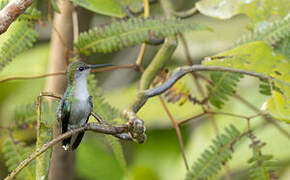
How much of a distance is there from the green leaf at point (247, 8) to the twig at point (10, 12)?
2.46ft

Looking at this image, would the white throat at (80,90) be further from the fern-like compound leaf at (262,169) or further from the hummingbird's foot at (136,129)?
the fern-like compound leaf at (262,169)

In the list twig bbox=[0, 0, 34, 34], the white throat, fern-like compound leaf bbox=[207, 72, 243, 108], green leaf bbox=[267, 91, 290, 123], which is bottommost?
green leaf bbox=[267, 91, 290, 123]

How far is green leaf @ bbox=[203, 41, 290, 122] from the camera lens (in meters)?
1.08

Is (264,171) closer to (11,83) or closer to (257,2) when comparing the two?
(257,2)

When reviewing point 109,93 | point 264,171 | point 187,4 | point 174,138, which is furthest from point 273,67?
point 187,4

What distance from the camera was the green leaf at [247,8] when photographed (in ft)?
4.49

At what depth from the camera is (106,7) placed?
1.27 m

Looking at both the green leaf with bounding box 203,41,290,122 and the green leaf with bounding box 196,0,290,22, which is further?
the green leaf with bounding box 196,0,290,22

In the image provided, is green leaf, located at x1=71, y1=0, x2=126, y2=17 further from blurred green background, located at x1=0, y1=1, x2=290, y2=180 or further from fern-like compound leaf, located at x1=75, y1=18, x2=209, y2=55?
blurred green background, located at x1=0, y1=1, x2=290, y2=180

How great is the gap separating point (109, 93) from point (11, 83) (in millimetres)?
494

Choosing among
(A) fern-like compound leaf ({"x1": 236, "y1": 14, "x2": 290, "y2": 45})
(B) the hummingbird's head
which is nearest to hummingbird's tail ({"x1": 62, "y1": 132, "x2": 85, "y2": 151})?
(B) the hummingbird's head

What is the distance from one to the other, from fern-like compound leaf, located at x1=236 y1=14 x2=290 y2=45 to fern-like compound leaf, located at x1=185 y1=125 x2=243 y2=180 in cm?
24

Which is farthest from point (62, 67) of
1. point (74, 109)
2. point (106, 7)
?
point (74, 109)

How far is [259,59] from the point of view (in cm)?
113
